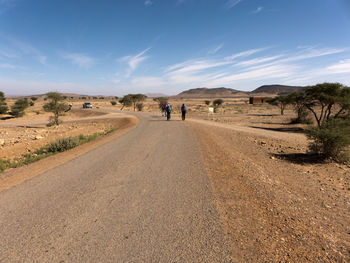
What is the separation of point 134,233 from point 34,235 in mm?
1603

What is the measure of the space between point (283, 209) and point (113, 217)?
3.32m

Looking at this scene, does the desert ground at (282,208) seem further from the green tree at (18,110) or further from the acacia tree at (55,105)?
the green tree at (18,110)

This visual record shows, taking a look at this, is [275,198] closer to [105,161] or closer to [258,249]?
[258,249]

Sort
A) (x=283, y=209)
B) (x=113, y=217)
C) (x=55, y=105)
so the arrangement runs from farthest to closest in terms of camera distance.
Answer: (x=55, y=105) < (x=283, y=209) < (x=113, y=217)

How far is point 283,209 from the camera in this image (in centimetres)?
361

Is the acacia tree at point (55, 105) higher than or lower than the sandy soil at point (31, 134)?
higher

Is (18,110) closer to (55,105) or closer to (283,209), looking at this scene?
(55,105)

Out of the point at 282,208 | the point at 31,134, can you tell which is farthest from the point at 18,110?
the point at 282,208

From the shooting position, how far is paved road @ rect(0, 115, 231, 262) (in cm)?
252

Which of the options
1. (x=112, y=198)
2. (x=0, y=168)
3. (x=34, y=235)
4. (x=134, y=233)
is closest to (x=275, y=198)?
(x=134, y=233)

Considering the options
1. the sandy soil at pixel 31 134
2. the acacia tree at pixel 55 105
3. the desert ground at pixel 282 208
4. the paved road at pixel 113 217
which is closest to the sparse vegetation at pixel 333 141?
the desert ground at pixel 282 208

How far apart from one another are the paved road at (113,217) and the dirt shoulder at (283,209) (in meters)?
0.38

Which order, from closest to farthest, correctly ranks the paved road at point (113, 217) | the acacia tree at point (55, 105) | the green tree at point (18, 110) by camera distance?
the paved road at point (113, 217) < the acacia tree at point (55, 105) < the green tree at point (18, 110)

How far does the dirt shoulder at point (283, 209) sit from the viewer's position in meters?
2.52
